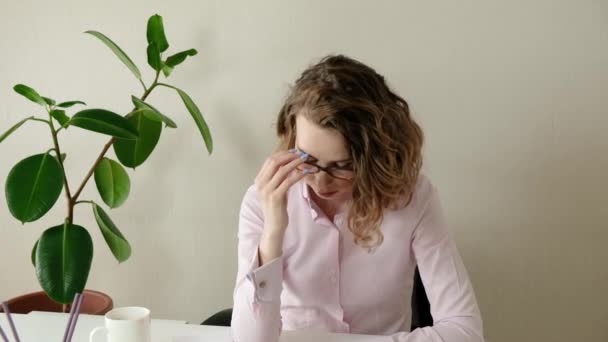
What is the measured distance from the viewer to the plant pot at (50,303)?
69.2 inches

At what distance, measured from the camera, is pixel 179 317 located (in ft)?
6.79

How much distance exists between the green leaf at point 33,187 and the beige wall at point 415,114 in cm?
51

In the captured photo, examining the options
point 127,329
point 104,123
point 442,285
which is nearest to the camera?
point 127,329

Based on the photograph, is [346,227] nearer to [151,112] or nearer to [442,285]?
[442,285]

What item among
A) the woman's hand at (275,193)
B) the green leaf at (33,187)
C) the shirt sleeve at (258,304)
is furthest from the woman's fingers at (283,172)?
the green leaf at (33,187)

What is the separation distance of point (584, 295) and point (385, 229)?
850 mm

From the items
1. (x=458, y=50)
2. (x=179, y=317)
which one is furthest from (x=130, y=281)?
(x=458, y=50)

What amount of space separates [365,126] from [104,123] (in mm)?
664

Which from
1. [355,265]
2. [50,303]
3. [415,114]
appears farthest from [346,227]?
[50,303]

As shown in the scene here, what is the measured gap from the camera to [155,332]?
1237 millimetres

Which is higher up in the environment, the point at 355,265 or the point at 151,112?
the point at 151,112

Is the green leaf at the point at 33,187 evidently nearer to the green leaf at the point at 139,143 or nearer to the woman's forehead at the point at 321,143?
the green leaf at the point at 139,143

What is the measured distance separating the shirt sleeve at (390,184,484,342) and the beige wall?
0.51m

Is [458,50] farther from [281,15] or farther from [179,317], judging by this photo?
[179,317]
